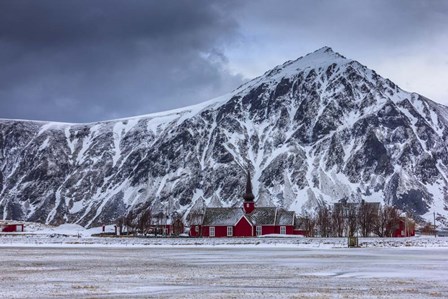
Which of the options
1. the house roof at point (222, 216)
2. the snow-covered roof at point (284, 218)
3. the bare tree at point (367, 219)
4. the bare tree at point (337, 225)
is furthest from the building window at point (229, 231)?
the bare tree at point (367, 219)

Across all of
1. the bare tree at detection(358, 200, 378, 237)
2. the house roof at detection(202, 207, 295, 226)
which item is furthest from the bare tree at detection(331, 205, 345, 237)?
the house roof at detection(202, 207, 295, 226)

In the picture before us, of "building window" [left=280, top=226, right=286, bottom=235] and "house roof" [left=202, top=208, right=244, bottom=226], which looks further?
"house roof" [left=202, top=208, right=244, bottom=226]

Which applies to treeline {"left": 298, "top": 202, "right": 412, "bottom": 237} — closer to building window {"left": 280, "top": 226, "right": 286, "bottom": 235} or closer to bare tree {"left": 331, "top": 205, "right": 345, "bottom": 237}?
bare tree {"left": 331, "top": 205, "right": 345, "bottom": 237}

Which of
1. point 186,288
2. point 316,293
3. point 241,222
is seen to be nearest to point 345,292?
point 316,293

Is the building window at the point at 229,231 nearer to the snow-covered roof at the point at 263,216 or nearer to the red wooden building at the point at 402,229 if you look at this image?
the snow-covered roof at the point at 263,216

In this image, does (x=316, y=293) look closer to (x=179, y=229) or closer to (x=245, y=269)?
(x=245, y=269)

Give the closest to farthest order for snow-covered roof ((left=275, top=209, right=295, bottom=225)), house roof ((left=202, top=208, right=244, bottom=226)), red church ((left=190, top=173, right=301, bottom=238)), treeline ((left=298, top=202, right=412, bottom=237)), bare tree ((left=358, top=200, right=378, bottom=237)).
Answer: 1. red church ((left=190, top=173, right=301, bottom=238))
2. snow-covered roof ((left=275, top=209, right=295, bottom=225))
3. house roof ((left=202, top=208, right=244, bottom=226))
4. treeline ((left=298, top=202, right=412, bottom=237))
5. bare tree ((left=358, top=200, right=378, bottom=237))

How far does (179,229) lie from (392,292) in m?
161

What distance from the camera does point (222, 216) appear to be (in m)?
166

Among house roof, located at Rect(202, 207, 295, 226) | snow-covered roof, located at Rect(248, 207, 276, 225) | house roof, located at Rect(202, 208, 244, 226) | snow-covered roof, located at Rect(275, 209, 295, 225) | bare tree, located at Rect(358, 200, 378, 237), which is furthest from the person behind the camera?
bare tree, located at Rect(358, 200, 378, 237)

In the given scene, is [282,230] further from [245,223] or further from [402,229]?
[402,229]

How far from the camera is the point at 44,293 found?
28906mm

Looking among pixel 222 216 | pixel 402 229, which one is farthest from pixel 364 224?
pixel 222 216

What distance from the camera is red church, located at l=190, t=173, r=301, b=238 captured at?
6407 inches
